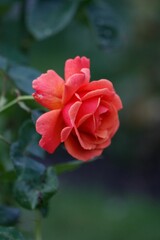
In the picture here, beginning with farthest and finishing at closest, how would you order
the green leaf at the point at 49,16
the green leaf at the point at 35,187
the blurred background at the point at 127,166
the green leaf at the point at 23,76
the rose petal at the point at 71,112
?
the blurred background at the point at 127,166
the green leaf at the point at 49,16
the green leaf at the point at 23,76
the green leaf at the point at 35,187
the rose petal at the point at 71,112

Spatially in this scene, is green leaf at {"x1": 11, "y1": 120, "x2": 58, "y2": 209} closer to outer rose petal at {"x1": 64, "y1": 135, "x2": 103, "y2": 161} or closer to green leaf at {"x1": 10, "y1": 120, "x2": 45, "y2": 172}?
green leaf at {"x1": 10, "y1": 120, "x2": 45, "y2": 172}

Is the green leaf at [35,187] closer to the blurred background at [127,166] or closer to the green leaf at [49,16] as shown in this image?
the green leaf at [49,16]

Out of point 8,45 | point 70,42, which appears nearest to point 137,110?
point 70,42

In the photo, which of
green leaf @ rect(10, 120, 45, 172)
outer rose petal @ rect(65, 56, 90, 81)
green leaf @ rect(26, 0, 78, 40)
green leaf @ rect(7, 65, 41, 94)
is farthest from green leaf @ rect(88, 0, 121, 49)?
outer rose petal @ rect(65, 56, 90, 81)

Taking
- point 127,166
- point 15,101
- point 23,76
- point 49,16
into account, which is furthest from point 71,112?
point 127,166

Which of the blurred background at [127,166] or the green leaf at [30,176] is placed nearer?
the green leaf at [30,176]

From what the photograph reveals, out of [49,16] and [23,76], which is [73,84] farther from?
[49,16]

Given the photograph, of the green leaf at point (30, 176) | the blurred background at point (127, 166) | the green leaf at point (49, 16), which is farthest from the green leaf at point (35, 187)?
the blurred background at point (127, 166)

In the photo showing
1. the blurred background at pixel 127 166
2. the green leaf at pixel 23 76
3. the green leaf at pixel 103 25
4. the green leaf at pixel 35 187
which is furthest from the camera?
the blurred background at pixel 127 166
